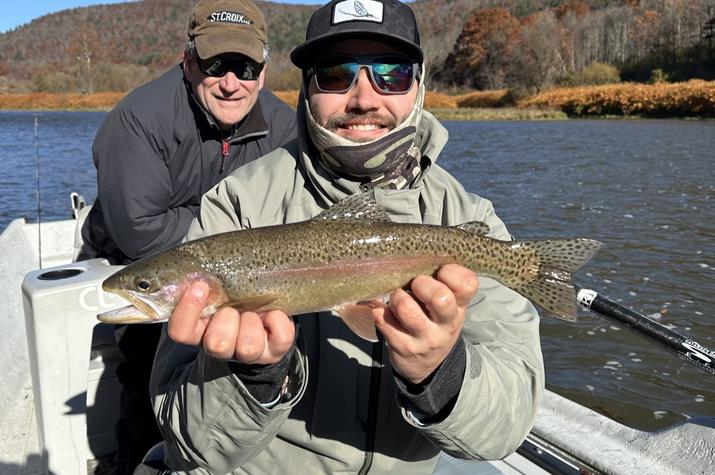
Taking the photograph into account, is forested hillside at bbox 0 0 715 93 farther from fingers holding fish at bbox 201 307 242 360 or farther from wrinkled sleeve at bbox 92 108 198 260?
fingers holding fish at bbox 201 307 242 360

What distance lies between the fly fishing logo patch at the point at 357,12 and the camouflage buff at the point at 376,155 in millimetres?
376

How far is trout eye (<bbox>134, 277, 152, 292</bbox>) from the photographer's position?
241cm

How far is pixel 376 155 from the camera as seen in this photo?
8.18 feet

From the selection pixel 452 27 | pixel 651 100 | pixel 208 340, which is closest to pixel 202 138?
pixel 208 340

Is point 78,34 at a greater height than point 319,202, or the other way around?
point 78,34

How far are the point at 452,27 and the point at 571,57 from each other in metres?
54.3

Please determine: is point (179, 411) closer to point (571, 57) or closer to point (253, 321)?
point (253, 321)

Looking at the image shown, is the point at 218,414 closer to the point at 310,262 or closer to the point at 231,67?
the point at 310,262

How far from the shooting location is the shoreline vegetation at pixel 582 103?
5091 centimetres

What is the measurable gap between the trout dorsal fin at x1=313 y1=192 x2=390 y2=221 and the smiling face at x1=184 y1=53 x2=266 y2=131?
6.69 ft

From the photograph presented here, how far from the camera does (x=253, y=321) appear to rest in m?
1.97

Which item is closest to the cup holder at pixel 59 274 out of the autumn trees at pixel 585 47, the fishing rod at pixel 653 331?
the fishing rod at pixel 653 331

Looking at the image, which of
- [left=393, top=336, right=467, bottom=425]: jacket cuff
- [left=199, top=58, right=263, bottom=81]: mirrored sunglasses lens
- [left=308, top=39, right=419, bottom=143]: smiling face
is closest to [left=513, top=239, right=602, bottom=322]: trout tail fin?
[left=393, top=336, right=467, bottom=425]: jacket cuff

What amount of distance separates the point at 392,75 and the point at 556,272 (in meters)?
1.05
